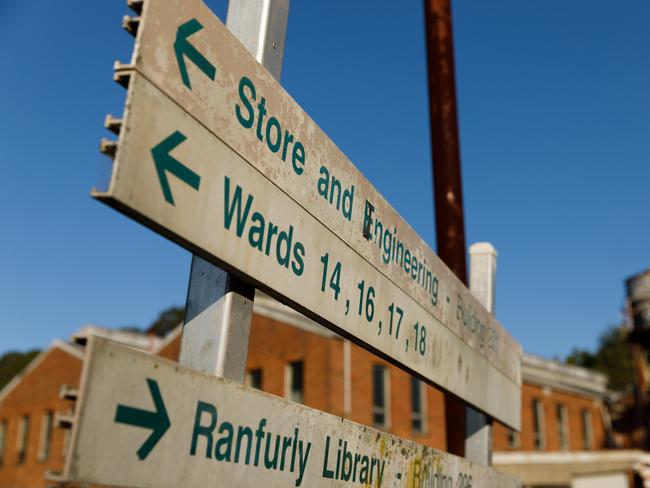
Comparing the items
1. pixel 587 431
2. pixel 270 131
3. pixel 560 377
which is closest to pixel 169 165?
pixel 270 131

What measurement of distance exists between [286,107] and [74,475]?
121 cm

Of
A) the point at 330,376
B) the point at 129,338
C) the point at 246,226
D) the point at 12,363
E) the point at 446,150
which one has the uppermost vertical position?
the point at 12,363

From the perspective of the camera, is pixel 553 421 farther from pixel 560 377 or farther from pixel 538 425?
pixel 560 377

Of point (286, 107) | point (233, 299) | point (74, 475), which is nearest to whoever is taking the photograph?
point (74, 475)

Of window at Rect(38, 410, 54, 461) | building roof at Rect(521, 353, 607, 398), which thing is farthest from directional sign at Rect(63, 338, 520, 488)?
window at Rect(38, 410, 54, 461)

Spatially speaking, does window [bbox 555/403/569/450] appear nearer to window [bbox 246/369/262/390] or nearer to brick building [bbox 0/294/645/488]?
brick building [bbox 0/294/645/488]

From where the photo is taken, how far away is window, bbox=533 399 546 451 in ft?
108

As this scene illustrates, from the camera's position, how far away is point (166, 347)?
30266 millimetres

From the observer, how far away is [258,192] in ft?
6.26

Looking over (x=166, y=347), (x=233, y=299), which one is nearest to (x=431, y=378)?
(x=233, y=299)

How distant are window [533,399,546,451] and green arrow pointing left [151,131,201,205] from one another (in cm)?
3396

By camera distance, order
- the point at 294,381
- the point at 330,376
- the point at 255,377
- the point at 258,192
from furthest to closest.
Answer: the point at 255,377 < the point at 294,381 < the point at 330,376 < the point at 258,192

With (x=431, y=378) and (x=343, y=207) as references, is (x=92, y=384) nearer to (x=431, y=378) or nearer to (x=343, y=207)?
(x=343, y=207)

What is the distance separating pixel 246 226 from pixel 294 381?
23382 mm
